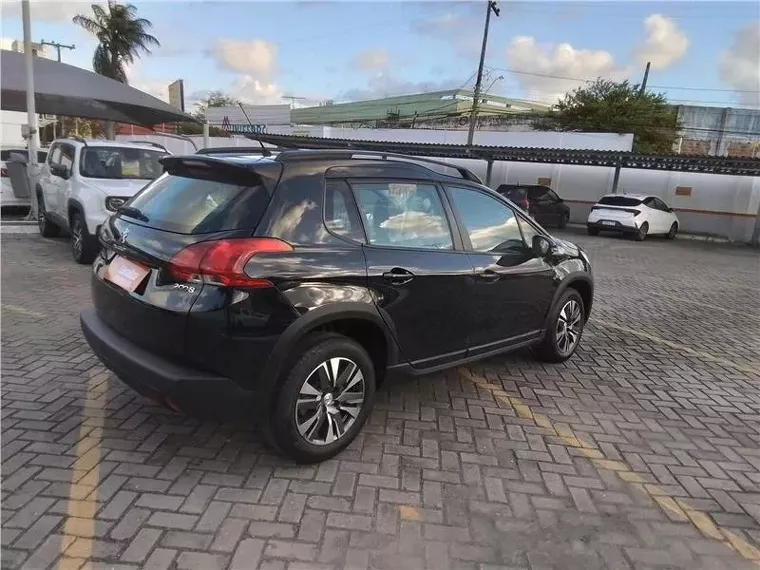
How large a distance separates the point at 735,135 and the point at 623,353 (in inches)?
1455

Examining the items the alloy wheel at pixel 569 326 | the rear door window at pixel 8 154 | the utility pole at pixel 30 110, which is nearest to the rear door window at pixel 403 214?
the alloy wheel at pixel 569 326

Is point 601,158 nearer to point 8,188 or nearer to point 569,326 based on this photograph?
point 569,326

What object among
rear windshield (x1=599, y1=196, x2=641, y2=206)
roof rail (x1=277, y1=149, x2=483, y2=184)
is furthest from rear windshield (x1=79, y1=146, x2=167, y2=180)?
rear windshield (x1=599, y1=196, x2=641, y2=206)

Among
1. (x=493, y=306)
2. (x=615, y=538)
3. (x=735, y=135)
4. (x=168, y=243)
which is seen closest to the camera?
(x=615, y=538)

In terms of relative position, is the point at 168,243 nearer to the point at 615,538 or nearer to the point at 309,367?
the point at 309,367

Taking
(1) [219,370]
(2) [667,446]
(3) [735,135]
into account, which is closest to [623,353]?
(2) [667,446]

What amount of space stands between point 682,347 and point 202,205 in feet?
16.9

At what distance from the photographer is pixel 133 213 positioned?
11.0 feet

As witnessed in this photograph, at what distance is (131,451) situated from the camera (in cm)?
313

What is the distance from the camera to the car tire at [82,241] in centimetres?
750

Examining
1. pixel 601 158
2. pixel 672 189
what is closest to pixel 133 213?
pixel 601 158

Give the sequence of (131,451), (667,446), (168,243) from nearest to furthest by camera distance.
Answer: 1. (168,243)
2. (131,451)
3. (667,446)

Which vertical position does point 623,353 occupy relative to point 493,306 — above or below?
below

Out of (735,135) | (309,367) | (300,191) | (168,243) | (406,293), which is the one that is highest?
(735,135)
